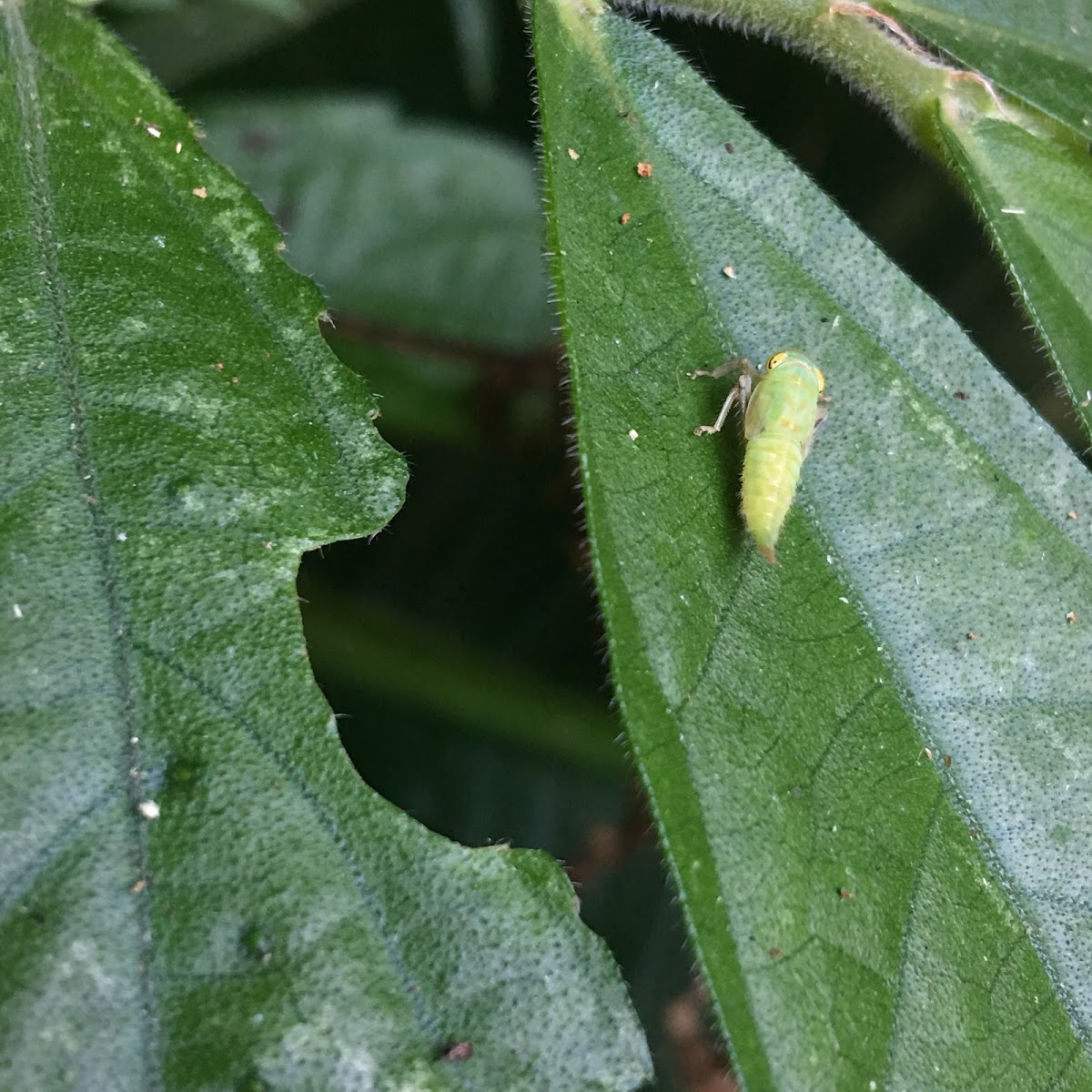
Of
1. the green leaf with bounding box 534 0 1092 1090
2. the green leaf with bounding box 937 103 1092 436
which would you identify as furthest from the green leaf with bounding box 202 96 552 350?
the green leaf with bounding box 937 103 1092 436

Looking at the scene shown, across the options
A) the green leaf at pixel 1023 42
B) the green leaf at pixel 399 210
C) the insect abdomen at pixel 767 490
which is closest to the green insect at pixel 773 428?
the insect abdomen at pixel 767 490

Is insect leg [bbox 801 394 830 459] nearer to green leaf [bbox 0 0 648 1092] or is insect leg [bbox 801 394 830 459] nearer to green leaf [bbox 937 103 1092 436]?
green leaf [bbox 937 103 1092 436]

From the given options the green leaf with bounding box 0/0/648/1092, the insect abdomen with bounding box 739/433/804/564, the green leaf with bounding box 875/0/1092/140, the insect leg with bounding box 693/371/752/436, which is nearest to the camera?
the green leaf with bounding box 0/0/648/1092

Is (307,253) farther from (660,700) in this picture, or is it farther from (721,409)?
(660,700)

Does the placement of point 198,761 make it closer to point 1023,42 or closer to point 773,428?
point 773,428

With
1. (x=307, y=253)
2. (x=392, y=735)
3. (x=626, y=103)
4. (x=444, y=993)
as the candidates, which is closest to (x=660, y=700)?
(x=444, y=993)

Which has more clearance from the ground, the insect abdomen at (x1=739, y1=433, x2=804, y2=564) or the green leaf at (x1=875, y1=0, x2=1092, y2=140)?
the green leaf at (x1=875, y1=0, x2=1092, y2=140)

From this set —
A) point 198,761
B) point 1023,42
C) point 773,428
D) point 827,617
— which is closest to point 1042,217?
point 1023,42

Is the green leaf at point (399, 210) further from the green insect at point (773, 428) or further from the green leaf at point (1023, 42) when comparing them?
the green insect at point (773, 428)
